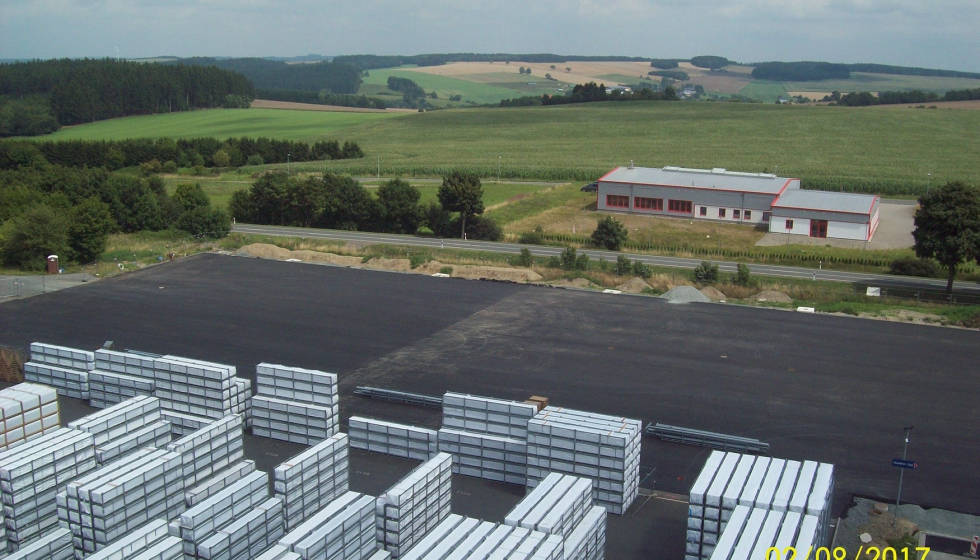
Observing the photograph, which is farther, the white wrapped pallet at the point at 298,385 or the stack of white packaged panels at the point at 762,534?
the white wrapped pallet at the point at 298,385

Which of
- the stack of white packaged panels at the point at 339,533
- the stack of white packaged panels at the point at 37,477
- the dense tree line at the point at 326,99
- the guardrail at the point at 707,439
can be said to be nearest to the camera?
the stack of white packaged panels at the point at 339,533

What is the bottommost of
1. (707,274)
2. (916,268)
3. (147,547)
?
(916,268)

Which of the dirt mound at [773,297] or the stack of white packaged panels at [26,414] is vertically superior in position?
the stack of white packaged panels at [26,414]

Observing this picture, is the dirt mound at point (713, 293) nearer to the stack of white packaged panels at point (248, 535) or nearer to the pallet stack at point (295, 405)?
the pallet stack at point (295, 405)

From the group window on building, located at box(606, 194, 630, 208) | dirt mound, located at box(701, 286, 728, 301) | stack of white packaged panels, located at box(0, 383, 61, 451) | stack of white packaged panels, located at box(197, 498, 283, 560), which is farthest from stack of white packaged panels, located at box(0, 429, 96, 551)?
window on building, located at box(606, 194, 630, 208)

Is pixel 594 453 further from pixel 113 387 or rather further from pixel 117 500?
pixel 113 387

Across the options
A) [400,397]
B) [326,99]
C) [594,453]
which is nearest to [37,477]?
[400,397]

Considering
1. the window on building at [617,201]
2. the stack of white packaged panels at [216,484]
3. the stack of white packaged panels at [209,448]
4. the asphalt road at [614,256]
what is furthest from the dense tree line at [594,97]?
the stack of white packaged panels at [216,484]

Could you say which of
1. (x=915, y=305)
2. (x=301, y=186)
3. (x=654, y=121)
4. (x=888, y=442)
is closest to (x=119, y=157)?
(x=301, y=186)
